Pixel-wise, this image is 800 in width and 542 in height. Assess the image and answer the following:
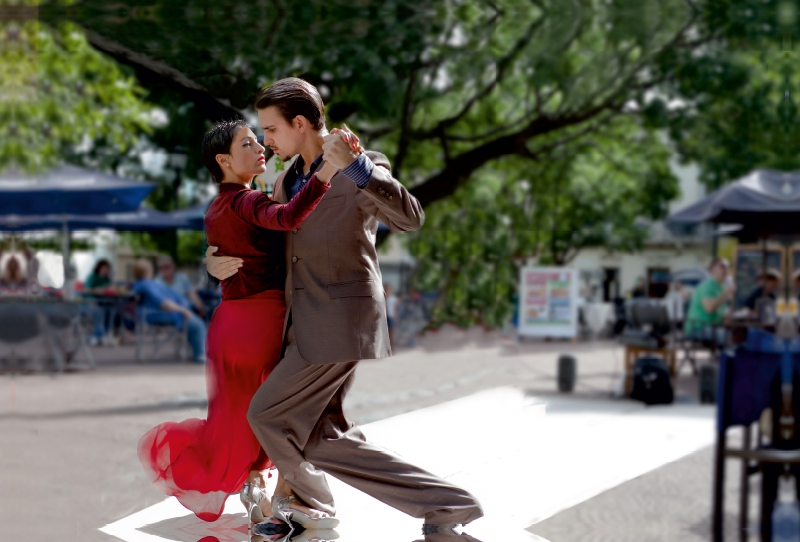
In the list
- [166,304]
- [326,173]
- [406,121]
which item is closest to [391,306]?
[406,121]

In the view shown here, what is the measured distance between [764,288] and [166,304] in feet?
19.2

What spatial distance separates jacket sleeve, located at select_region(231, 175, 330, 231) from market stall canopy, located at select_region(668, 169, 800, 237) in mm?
2965

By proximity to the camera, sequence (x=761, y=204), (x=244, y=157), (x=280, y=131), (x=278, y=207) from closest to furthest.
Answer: (x=278, y=207) → (x=280, y=131) → (x=244, y=157) → (x=761, y=204)

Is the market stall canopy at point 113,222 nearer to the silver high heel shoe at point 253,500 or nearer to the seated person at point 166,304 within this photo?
the seated person at point 166,304

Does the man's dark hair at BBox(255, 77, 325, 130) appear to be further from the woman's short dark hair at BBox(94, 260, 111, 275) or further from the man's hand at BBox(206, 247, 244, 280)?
the woman's short dark hair at BBox(94, 260, 111, 275)

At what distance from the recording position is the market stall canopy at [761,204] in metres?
4.87

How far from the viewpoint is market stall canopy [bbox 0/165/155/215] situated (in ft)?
27.7

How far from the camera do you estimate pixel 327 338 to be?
10.4 feet

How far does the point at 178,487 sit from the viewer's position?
11.7 ft

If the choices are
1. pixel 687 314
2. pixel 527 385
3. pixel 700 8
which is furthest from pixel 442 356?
pixel 700 8

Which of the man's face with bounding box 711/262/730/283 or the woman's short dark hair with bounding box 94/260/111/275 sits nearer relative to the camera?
the man's face with bounding box 711/262/730/283

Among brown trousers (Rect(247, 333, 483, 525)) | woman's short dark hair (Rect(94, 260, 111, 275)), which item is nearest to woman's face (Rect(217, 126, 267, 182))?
brown trousers (Rect(247, 333, 483, 525))

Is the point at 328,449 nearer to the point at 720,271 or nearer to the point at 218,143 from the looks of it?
the point at 218,143

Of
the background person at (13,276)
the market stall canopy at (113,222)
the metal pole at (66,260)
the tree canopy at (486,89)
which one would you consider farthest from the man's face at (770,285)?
the metal pole at (66,260)
